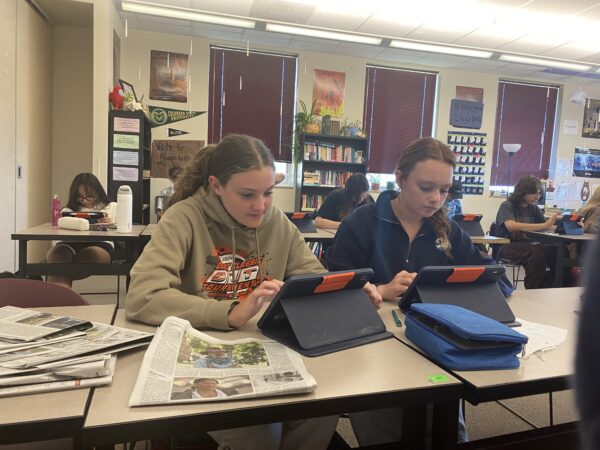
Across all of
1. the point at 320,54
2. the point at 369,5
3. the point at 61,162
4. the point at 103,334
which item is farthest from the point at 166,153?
the point at 103,334

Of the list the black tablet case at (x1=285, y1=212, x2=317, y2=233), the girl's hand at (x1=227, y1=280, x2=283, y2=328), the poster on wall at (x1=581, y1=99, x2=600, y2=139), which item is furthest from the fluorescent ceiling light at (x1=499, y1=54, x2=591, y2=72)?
the girl's hand at (x1=227, y1=280, x2=283, y2=328)

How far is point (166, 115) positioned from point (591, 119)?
6.85m

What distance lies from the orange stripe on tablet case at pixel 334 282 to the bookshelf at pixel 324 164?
5316 millimetres

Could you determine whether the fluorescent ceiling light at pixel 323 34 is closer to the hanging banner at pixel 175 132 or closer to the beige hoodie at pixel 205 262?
the hanging banner at pixel 175 132

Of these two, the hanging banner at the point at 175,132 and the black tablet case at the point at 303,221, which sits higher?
the hanging banner at the point at 175,132

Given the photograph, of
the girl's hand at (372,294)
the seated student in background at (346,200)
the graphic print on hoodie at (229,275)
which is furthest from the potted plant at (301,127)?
the girl's hand at (372,294)

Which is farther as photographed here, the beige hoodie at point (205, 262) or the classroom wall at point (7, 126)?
the classroom wall at point (7, 126)

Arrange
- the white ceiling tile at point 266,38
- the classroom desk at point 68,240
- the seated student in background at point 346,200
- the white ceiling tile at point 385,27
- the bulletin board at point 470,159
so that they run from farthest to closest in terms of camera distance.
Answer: the bulletin board at point 470,159 < the white ceiling tile at point 266,38 < the white ceiling tile at point 385,27 < the seated student in background at point 346,200 < the classroom desk at point 68,240

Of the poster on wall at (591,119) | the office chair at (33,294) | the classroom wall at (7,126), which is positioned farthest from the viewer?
the poster on wall at (591,119)

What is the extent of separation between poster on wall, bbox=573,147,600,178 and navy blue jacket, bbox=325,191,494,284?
24.2 feet

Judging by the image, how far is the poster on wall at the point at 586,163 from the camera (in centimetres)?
778

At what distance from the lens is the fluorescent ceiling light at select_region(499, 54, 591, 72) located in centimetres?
591

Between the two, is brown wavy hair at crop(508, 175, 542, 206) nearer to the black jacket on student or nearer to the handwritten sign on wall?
the handwritten sign on wall

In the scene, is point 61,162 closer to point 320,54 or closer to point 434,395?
point 320,54
